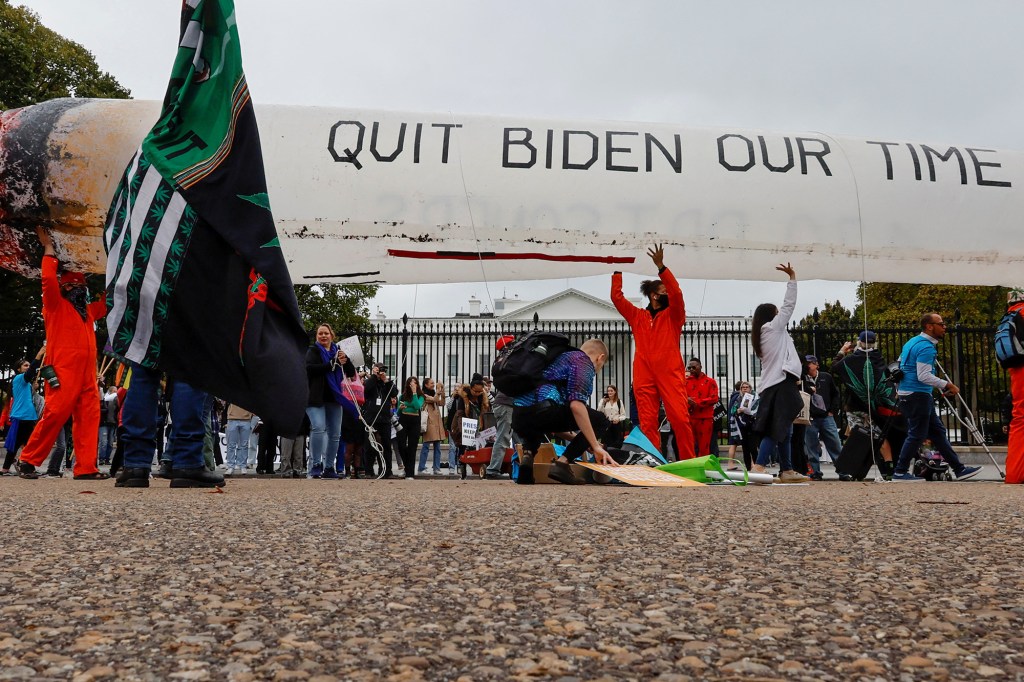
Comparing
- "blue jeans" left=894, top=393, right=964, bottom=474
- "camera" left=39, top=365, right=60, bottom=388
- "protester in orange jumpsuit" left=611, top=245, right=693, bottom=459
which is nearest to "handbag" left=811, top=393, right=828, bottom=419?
"blue jeans" left=894, top=393, right=964, bottom=474

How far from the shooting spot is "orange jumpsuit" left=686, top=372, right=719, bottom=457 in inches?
444

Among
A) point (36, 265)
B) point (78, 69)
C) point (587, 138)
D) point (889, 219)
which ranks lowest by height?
point (36, 265)

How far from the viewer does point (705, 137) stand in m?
7.10

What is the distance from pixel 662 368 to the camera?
23.0 feet

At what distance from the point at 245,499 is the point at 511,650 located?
2.79 meters

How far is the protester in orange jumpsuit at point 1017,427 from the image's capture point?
263 inches

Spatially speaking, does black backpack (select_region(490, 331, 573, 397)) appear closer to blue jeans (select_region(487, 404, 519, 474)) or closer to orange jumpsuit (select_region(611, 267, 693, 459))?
orange jumpsuit (select_region(611, 267, 693, 459))

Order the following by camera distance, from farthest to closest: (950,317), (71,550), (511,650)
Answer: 1. (950,317)
2. (71,550)
3. (511,650)

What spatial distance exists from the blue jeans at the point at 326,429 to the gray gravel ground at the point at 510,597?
5946 millimetres

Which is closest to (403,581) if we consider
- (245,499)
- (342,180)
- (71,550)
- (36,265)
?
(71,550)

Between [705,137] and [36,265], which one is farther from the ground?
[705,137]

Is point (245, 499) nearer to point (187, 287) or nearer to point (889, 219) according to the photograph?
point (187, 287)

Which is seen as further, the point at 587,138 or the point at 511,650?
the point at 587,138

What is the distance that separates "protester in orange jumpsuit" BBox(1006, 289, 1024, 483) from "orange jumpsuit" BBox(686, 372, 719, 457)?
4.65 meters
